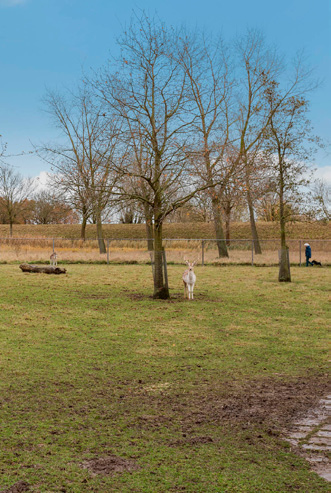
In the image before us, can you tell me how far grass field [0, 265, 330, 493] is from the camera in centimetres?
432

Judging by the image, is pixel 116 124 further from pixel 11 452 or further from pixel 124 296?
pixel 11 452

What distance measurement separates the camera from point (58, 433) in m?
5.20

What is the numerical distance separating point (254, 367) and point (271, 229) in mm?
51321

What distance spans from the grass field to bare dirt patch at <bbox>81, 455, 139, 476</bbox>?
10 mm

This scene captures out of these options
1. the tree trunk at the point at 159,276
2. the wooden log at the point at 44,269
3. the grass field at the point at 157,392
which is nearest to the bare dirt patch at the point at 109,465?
the grass field at the point at 157,392

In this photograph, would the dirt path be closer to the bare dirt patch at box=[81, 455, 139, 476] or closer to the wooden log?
the bare dirt patch at box=[81, 455, 139, 476]

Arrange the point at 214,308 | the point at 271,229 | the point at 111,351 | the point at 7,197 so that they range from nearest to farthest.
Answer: the point at 111,351, the point at 214,308, the point at 271,229, the point at 7,197

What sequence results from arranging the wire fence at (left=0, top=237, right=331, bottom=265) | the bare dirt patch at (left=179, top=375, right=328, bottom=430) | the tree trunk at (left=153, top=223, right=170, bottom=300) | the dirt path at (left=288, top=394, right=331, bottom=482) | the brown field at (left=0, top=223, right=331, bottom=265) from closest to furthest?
the dirt path at (left=288, top=394, right=331, bottom=482) → the bare dirt patch at (left=179, top=375, right=328, bottom=430) → the tree trunk at (left=153, top=223, right=170, bottom=300) → the wire fence at (left=0, top=237, right=331, bottom=265) → the brown field at (left=0, top=223, right=331, bottom=265)

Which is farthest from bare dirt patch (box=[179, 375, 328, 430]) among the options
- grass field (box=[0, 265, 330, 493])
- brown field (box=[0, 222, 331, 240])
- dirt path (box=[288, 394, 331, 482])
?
brown field (box=[0, 222, 331, 240])

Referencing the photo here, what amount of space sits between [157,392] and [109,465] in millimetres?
2318

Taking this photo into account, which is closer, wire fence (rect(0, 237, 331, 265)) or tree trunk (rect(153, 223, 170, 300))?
tree trunk (rect(153, 223, 170, 300))

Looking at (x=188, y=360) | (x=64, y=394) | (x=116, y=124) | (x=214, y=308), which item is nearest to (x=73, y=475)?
(x=64, y=394)

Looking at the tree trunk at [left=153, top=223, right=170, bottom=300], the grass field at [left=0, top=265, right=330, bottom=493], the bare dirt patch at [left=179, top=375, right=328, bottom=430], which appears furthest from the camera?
the tree trunk at [left=153, top=223, right=170, bottom=300]

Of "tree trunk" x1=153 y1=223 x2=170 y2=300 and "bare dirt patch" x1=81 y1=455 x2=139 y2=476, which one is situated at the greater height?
"tree trunk" x1=153 y1=223 x2=170 y2=300
